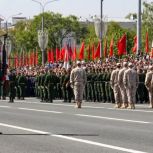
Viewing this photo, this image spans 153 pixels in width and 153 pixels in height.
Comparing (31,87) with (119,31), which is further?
(119,31)

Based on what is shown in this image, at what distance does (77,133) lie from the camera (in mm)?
19188

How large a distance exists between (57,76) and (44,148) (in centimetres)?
2552

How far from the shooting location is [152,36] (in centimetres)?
10638

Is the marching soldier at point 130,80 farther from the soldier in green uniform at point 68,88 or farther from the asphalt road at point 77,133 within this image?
the soldier in green uniform at point 68,88

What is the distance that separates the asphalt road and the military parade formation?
456cm

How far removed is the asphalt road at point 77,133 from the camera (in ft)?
51.9

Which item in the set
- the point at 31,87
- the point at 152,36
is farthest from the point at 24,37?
the point at 31,87

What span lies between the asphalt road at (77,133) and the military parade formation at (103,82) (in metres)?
4.56

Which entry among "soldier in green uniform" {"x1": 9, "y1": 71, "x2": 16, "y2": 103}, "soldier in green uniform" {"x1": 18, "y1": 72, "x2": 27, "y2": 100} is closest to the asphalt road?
"soldier in green uniform" {"x1": 9, "y1": 71, "x2": 16, "y2": 103}

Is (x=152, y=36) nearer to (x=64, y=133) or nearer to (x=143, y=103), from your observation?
(x=143, y=103)

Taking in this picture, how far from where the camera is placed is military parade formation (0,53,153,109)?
31.7 m

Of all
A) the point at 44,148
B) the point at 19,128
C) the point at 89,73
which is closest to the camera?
the point at 44,148

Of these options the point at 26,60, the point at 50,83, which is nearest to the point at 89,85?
the point at 50,83

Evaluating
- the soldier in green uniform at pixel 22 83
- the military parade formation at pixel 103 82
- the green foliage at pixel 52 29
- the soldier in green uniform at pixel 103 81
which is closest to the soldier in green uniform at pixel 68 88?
the military parade formation at pixel 103 82
